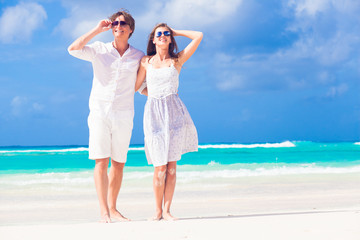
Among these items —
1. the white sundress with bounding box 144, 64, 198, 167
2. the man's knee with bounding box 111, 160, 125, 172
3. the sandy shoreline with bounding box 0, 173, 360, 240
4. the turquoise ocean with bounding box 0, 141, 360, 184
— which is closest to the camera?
the sandy shoreline with bounding box 0, 173, 360, 240

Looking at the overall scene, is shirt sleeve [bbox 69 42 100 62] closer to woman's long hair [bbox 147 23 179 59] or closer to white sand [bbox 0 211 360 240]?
woman's long hair [bbox 147 23 179 59]

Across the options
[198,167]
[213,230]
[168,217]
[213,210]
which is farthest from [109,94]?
[198,167]

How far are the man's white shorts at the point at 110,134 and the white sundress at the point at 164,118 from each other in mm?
257

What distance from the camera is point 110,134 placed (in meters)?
4.52

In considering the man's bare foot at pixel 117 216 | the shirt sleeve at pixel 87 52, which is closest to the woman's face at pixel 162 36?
the shirt sleeve at pixel 87 52

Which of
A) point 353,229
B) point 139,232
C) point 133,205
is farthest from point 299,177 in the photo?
point 139,232

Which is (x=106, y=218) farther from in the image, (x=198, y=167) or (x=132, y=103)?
(x=198, y=167)

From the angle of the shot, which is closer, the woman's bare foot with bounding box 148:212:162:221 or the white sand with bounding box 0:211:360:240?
the white sand with bounding box 0:211:360:240

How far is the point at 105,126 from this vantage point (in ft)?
14.6

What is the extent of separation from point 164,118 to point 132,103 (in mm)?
464

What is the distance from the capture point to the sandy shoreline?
372cm

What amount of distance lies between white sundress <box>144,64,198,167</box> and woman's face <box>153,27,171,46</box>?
26 centimetres

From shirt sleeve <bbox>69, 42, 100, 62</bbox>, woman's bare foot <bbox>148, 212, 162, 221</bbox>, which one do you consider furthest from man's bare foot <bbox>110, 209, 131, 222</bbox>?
shirt sleeve <bbox>69, 42, 100, 62</bbox>

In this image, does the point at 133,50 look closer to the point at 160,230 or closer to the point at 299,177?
the point at 160,230
